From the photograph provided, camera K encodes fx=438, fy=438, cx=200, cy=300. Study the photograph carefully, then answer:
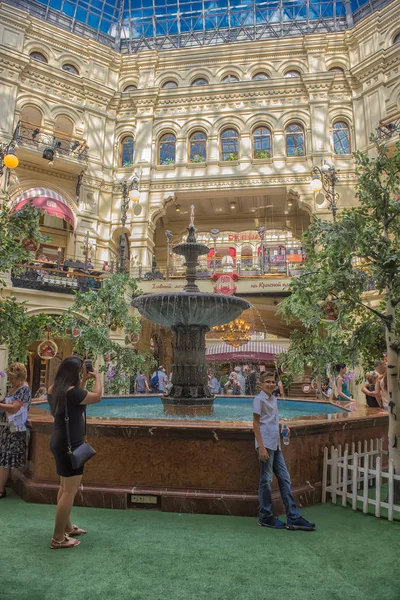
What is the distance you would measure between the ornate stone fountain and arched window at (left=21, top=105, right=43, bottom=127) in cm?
1819

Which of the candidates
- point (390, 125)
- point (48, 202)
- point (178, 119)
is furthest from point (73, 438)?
point (178, 119)

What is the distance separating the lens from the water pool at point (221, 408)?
7594 millimetres

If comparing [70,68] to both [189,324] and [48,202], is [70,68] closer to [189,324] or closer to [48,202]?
[48,202]

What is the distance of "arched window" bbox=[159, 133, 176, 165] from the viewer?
947 inches

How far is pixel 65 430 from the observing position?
10.5 feet

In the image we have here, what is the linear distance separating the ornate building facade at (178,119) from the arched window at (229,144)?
0.06m

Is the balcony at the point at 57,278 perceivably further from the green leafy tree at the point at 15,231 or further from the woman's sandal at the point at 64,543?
the woman's sandal at the point at 64,543

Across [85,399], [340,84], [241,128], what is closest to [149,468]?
[85,399]

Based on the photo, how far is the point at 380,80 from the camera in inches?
836

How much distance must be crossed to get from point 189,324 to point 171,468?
3.68 metres

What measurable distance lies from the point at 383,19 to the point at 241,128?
8.53 metres

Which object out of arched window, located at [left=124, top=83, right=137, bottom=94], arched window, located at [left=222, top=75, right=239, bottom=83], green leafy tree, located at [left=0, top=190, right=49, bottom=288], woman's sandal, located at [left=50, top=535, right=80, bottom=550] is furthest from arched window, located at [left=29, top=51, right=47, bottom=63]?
woman's sandal, located at [left=50, top=535, right=80, bottom=550]

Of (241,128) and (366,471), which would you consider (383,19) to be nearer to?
(241,128)

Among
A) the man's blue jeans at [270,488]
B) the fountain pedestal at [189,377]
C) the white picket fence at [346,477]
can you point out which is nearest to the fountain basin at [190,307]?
the fountain pedestal at [189,377]
